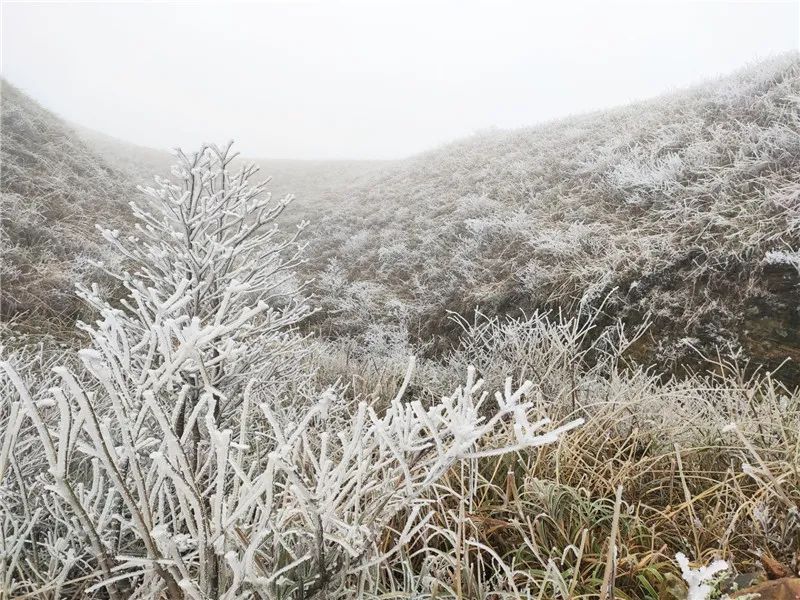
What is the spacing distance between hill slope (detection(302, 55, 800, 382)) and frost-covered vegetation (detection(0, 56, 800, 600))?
5cm

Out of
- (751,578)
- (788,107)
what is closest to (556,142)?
(788,107)

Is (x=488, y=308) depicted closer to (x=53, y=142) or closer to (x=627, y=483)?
(x=627, y=483)

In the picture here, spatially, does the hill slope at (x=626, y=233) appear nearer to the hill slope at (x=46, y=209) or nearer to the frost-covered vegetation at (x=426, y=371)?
the frost-covered vegetation at (x=426, y=371)

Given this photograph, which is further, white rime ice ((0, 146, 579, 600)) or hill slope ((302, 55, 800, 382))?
hill slope ((302, 55, 800, 382))

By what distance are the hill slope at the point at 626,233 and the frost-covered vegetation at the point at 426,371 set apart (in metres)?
0.05

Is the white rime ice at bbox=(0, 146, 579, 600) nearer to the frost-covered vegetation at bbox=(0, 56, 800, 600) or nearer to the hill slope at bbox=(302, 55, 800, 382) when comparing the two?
the frost-covered vegetation at bbox=(0, 56, 800, 600)

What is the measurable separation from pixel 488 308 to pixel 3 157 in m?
10.4

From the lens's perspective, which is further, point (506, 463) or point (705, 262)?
point (705, 262)

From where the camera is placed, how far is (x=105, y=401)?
248 centimetres

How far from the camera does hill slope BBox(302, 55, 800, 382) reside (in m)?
5.37

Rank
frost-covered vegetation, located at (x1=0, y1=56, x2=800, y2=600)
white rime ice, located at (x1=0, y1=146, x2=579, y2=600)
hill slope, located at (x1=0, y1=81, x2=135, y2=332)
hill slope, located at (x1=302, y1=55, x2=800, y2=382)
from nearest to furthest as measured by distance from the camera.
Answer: white rime ice, located at (x1=0, y1=146, x2=579, y2=600) < frost-covered vegetation, located at (x1=0, y1=56, x2=800, y2=600) < hill slope, located at (x1=302, y1=55, x2=800, y2=382) < hill slope, located at (x1=0, y1=81, x2=135, y2=332)

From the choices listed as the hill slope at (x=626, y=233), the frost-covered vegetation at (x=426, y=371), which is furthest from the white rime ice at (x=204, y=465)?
the hill slope at (x=626, y=233)

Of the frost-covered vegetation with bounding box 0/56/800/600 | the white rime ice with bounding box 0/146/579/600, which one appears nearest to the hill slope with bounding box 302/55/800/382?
the frost-covered vegetation with bounding box 0/56/800/600

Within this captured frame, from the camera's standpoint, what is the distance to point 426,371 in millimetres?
5707
